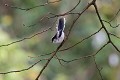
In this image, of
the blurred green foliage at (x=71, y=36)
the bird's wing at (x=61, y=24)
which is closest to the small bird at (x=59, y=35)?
the bird's wing at (x=61, y=24)

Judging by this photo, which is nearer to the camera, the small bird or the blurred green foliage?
the small bird

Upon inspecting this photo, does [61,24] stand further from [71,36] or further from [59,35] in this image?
[71,36]

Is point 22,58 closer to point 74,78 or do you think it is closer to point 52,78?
point 52,78

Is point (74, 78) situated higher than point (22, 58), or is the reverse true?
point (22, 58)

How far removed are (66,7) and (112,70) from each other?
0.65 m

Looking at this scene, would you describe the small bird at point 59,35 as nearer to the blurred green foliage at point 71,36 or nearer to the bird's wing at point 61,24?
the bird's wing at point 61,24

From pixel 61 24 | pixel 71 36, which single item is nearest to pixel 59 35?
pixel 61 24

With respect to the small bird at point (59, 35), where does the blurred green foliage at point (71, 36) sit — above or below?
below

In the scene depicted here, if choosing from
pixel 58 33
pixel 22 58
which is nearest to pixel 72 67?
pixel 22 58

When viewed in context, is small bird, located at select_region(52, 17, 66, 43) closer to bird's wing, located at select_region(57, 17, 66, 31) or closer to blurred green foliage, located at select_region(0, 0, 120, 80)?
bird's wing, located at select_region(57, 17, 66, 31)

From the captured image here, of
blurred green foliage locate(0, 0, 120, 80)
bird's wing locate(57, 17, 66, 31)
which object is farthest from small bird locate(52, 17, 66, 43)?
blurred green foliage locate(0, 0, 120, 80)

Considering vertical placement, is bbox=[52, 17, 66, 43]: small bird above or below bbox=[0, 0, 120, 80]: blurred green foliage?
above

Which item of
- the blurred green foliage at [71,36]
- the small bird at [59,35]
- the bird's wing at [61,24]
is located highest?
the bird's wing at [61,24]

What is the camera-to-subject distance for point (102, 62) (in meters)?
3.75
